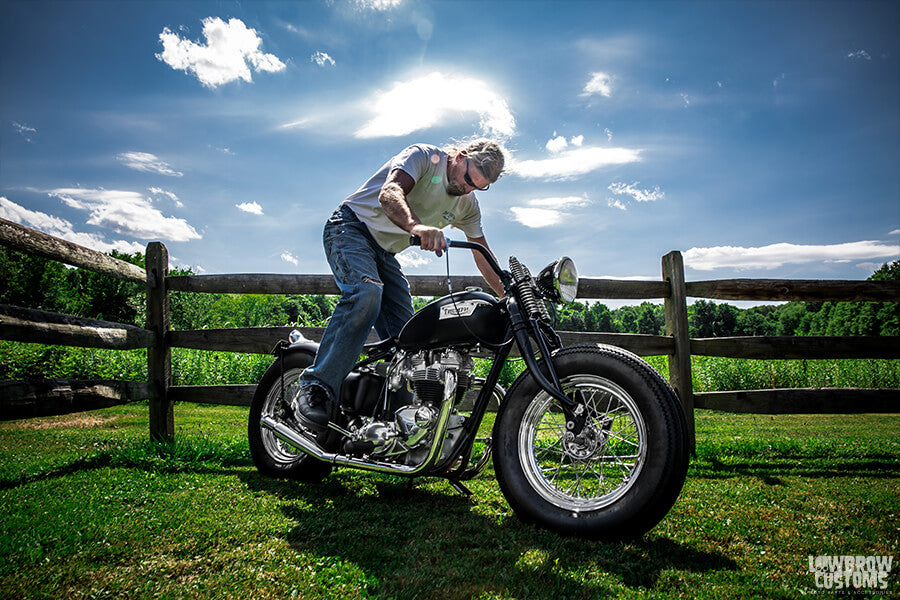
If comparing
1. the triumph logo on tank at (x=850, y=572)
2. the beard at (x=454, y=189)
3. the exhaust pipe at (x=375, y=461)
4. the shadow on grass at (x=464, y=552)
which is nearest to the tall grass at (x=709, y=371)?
the exhaust pipe at (x=375, y=461)

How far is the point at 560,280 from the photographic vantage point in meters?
2.68

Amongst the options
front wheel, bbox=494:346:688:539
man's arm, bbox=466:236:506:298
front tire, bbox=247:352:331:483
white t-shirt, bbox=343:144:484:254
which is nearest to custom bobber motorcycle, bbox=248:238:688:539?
front wheel, bbox=494:346:688:539

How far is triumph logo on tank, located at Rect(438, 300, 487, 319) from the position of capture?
2.79 m

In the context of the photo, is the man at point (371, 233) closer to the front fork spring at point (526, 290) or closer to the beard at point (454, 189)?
the beard at point (454, 189)

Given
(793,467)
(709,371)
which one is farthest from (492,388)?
(709,371)

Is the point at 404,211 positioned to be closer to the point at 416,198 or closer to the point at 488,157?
the point at 416,198

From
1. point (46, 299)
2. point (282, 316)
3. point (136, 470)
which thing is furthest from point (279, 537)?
point (46, 299)

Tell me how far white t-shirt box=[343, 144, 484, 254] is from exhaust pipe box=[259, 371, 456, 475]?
3.39ft

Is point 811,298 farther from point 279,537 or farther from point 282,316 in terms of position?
point 282,316

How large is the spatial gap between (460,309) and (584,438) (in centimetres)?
89

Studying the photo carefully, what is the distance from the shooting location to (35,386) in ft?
12.0

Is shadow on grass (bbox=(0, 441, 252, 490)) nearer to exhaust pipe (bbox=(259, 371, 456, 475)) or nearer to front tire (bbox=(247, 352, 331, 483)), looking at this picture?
front tire (bbox=(247, 352, 331, 483))

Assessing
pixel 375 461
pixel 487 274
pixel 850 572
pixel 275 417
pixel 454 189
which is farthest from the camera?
pixel 275 417

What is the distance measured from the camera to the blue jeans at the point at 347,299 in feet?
10.3
